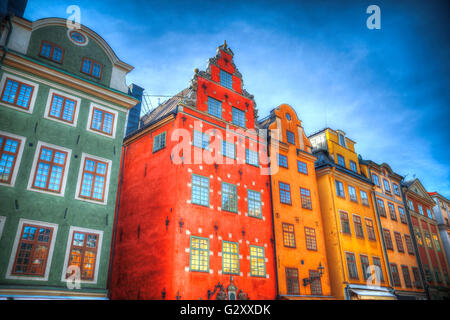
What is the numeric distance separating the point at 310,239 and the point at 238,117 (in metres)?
11.7

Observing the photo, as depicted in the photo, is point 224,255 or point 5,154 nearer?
point 5,154

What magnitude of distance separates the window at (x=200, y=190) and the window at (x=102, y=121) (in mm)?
5771

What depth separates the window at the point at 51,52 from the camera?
17837 millimetres

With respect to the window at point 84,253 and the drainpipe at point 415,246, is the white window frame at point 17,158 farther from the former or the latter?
the drainpipe at point 415,246

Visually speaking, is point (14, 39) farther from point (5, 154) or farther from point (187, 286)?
point (187, 286)

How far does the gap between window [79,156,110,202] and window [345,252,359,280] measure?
21.3 m

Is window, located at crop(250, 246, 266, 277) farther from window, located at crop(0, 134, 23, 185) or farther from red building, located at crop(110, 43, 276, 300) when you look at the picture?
window, located at crop(0, 134, 23, 185)

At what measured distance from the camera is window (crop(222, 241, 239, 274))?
65.8 ft

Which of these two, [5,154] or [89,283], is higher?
[5,154]

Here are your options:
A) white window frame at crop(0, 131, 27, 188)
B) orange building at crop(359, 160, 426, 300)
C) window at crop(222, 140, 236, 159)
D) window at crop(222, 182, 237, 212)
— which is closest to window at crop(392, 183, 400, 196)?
orange building at crop(359, 160, 426, 300)
